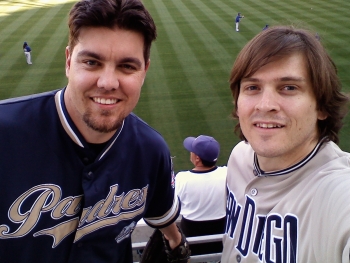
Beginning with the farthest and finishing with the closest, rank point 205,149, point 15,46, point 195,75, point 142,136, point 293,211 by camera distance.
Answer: point 15,46, point 195,75, point 205,149, point 142,136, point 293,211

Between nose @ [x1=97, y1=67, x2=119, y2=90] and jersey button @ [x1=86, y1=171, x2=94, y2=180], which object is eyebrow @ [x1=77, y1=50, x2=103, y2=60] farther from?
jersey button @ [x1=86, y1=171, x2=94, y2=180]

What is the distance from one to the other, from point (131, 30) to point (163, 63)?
31.9 ft

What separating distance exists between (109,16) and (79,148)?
65 cm

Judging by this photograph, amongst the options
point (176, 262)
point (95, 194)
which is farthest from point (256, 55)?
point (176, 262)

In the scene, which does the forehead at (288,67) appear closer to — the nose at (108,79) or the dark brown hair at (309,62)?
the dark brown hair at (309,62)

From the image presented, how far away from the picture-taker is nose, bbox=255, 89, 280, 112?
1485 mm

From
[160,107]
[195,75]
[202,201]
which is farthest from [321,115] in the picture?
[195,75]

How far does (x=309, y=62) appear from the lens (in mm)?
1525

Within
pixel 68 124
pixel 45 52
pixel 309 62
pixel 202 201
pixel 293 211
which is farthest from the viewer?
pixel 45 52

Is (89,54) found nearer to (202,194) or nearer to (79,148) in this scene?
(79,148)

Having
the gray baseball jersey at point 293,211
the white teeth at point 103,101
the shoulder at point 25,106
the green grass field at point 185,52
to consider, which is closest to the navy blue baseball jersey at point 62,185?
the shoulder at point 25,106

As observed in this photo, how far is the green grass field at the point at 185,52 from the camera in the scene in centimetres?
762

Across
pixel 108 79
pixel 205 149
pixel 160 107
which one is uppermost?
pixel 108 79

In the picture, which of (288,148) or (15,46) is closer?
(288,148)
